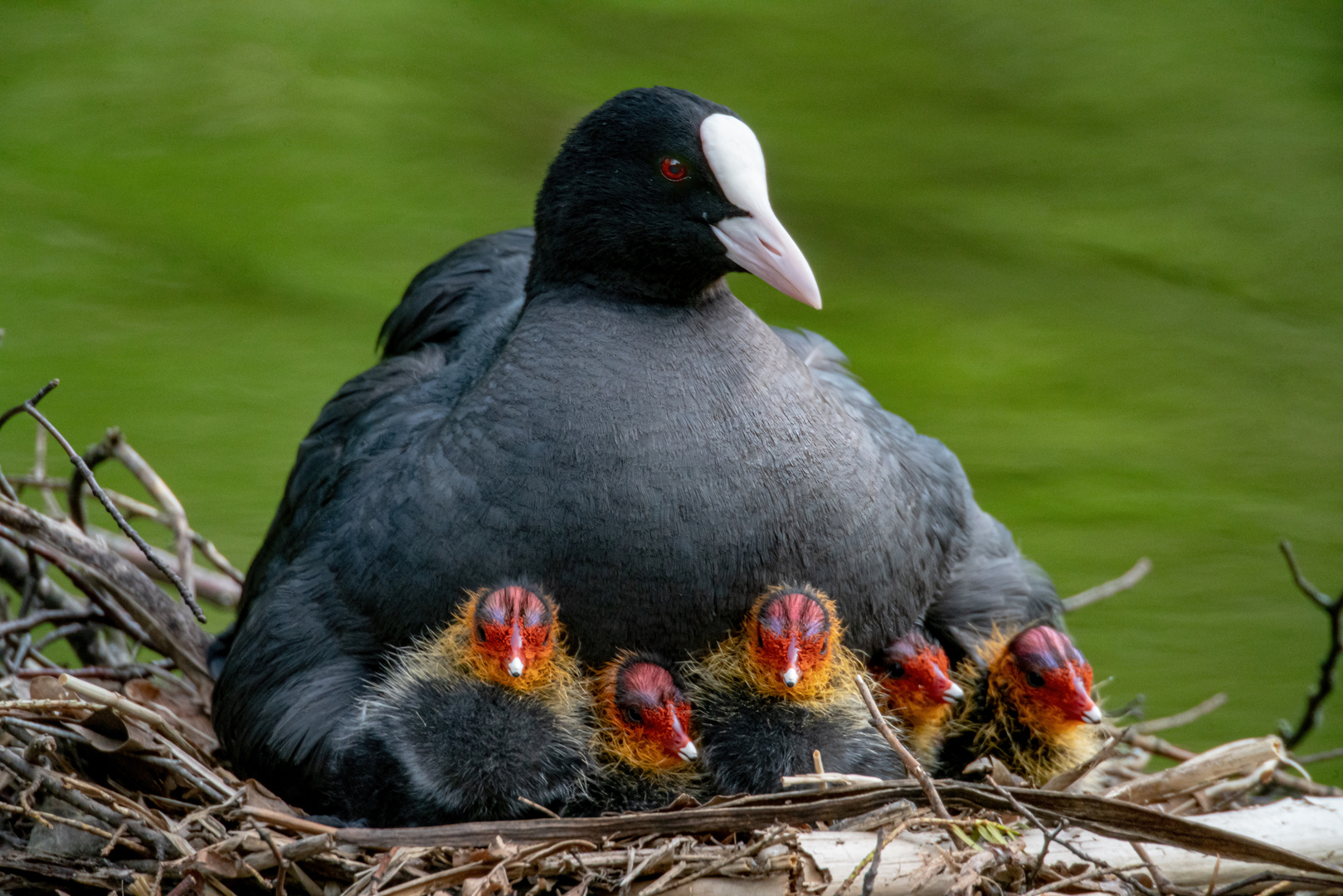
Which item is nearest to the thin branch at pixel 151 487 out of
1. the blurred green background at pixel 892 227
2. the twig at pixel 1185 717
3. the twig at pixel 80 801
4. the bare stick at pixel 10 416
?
the bare stick at pixel 10 416

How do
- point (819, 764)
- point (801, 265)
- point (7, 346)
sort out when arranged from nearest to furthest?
point (819, 764), point (801, 265), point (7, 346)

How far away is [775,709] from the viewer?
227 centimetres

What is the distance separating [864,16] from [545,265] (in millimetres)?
1610

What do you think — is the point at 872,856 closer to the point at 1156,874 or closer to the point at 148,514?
the point at 1156,874

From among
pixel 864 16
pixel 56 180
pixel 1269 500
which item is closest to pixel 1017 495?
pixel 1269 500

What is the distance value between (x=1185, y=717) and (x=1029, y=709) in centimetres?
88

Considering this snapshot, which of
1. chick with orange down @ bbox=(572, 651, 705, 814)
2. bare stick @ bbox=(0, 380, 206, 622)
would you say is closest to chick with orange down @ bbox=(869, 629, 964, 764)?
chick with orange down @ bbox=(572, 651, 705, 814)

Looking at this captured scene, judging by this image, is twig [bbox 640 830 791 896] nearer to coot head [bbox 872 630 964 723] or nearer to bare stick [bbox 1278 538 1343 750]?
coot head [bbox 872 630 964 723]

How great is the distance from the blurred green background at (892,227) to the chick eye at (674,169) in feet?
3.93

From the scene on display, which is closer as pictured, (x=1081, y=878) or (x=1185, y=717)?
(x=1081, y=878)

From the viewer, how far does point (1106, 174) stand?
3.58 meters

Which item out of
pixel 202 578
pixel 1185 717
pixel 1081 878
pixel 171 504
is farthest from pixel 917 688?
pixel 202 578

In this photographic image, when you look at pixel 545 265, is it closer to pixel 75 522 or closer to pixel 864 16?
pixel 75 522

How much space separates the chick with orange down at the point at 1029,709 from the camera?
2416 millimetres
